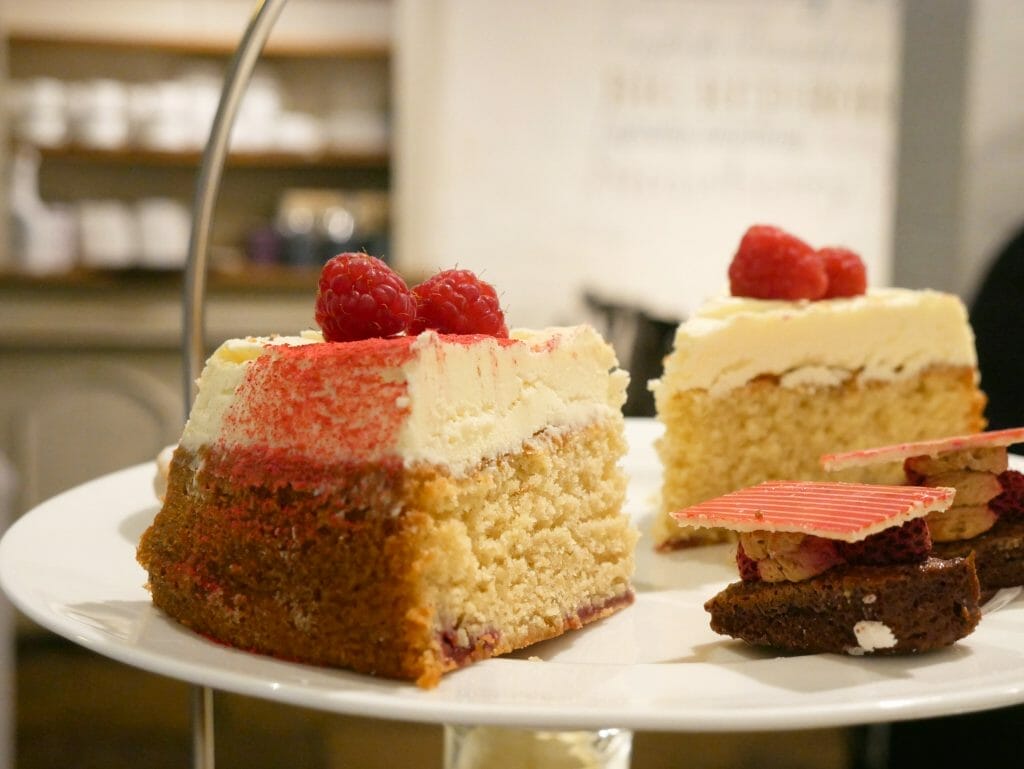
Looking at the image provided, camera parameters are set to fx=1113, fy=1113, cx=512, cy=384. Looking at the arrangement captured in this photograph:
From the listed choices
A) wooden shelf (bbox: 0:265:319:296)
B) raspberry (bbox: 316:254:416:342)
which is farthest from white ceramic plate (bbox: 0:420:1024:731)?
wooden shelf (bbox: 0:265:319:296)

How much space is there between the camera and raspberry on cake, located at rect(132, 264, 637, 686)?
3.70 feet

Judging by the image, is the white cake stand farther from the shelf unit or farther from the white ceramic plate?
the shelf unit

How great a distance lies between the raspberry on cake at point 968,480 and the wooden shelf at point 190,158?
3950 mm

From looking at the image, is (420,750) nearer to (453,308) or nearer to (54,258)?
(453,308)

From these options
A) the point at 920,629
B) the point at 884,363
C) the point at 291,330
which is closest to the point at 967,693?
the point at 920,629

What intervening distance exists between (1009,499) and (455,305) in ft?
2.61

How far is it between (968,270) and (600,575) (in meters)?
1.93

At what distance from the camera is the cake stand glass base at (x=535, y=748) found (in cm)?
126

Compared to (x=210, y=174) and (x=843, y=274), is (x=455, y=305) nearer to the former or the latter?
(x=210, y=174)

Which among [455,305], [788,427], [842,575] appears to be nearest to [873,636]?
[842,575]

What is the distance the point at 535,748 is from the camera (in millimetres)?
1275

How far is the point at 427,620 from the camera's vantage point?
111 cm

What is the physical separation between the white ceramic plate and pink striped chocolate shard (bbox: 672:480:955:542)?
135 mm

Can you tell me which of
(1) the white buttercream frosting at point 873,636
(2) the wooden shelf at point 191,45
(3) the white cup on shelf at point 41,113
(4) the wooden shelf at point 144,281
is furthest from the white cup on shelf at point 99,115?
(1) the white buttercream frosting at point 873,636
